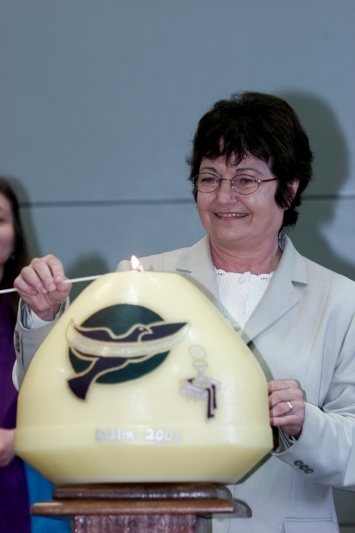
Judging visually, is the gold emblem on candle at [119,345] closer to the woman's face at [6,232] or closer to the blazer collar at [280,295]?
the blazer collar at [280,295]

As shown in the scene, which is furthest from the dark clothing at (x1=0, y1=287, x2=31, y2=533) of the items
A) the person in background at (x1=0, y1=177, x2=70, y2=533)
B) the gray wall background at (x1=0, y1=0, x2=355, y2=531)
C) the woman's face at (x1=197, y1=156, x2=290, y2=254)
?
the gray wall background at (x1=0, y1=0, x2=355, y2=531)

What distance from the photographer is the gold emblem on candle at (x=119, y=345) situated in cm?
74

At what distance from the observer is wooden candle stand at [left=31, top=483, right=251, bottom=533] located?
0.72 meters

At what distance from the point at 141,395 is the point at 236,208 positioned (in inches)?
26.8

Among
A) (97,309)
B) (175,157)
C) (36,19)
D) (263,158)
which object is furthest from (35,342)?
(36,19)

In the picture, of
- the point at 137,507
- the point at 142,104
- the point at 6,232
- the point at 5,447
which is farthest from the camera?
the point at 142,104

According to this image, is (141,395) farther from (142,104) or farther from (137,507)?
(142,104)

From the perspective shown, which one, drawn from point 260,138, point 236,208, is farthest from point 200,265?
point 260,138

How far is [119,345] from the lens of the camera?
75 cm

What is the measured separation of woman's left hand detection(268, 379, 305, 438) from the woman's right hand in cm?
29

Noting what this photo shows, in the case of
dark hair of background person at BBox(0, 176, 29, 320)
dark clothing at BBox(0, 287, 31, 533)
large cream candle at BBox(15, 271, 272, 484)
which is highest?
large cream candle at BBox(15, 271, 272, 484)

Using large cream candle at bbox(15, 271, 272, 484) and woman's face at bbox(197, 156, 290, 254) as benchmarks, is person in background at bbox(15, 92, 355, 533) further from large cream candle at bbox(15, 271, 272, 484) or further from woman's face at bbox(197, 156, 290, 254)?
large cream candle at bbox(15, 271, 272, 484)

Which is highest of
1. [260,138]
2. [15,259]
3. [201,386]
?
[260,138]

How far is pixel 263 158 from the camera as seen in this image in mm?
1394
